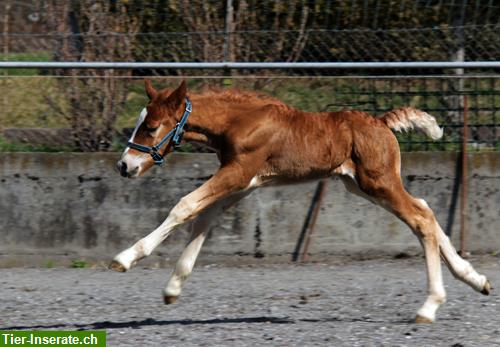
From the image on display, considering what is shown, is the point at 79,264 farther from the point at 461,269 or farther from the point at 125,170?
the point at 461,269

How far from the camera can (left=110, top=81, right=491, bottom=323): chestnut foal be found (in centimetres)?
754

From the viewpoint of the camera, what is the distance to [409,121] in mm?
8117

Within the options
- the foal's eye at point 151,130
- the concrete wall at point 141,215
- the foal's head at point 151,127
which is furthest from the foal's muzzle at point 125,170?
the concrete wall at point 141,215

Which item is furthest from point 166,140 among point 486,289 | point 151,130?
point 486,289

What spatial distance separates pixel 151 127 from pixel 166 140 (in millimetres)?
155

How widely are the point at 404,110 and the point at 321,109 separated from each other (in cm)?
250

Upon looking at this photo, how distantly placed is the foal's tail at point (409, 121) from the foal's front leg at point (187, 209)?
1.29 metres

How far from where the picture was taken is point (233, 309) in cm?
823

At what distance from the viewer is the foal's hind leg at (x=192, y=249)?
25.2 feet

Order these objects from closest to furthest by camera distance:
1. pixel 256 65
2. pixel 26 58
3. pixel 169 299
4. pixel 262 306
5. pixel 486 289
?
pixel 169 299 → pixel 486 289 → pixel 262 306 → pixel 256 65 → pixel 26 58

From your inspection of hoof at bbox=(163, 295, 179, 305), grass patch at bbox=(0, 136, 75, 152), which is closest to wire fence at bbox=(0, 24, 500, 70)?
grass patch at bbox=(0, 136, 75, 152)

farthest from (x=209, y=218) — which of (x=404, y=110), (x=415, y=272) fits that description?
(x=415, y=272)

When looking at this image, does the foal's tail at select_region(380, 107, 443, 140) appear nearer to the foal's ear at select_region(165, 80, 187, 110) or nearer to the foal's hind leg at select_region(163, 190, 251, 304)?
the foal's hind leg at select_region(163, 190, 251, 304)

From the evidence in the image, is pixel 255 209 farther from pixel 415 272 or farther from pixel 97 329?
pixel 97 329
